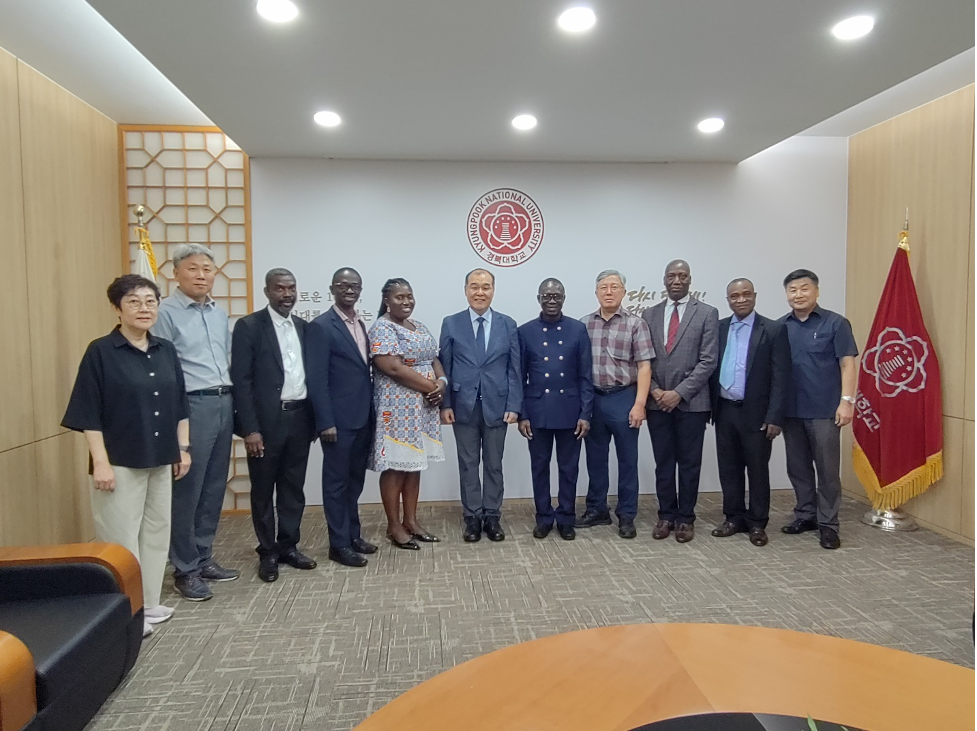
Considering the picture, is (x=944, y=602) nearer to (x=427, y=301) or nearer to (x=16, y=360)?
(x=427, y=301)

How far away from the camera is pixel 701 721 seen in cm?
114

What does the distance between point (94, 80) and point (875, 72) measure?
4425 millimetres

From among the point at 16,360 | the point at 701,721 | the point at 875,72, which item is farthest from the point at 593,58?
the point at 16,360

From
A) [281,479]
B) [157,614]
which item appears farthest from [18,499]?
[281,479]

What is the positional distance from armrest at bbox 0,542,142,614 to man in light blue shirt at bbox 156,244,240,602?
2.64 ft

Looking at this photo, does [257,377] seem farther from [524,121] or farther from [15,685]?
[524,121]

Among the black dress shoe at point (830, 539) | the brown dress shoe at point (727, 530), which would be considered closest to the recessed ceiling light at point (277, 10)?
the brown dress shoe at point (727, 530)

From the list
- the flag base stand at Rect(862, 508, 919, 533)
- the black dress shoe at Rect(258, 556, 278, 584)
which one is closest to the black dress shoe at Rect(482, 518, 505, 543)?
the black dress shoe at Rect(258, 556, 278, 584)

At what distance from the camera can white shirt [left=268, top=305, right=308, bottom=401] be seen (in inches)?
131

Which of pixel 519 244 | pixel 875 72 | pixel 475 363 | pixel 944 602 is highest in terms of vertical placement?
pixel 875 72

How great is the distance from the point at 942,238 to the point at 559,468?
297 centimetres

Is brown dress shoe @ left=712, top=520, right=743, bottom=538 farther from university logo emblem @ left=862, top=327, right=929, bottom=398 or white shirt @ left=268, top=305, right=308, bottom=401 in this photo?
white shirt @ left=268, top=305, right=308, bottom=401

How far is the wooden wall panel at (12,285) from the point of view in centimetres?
320

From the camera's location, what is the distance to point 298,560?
3504 mm
